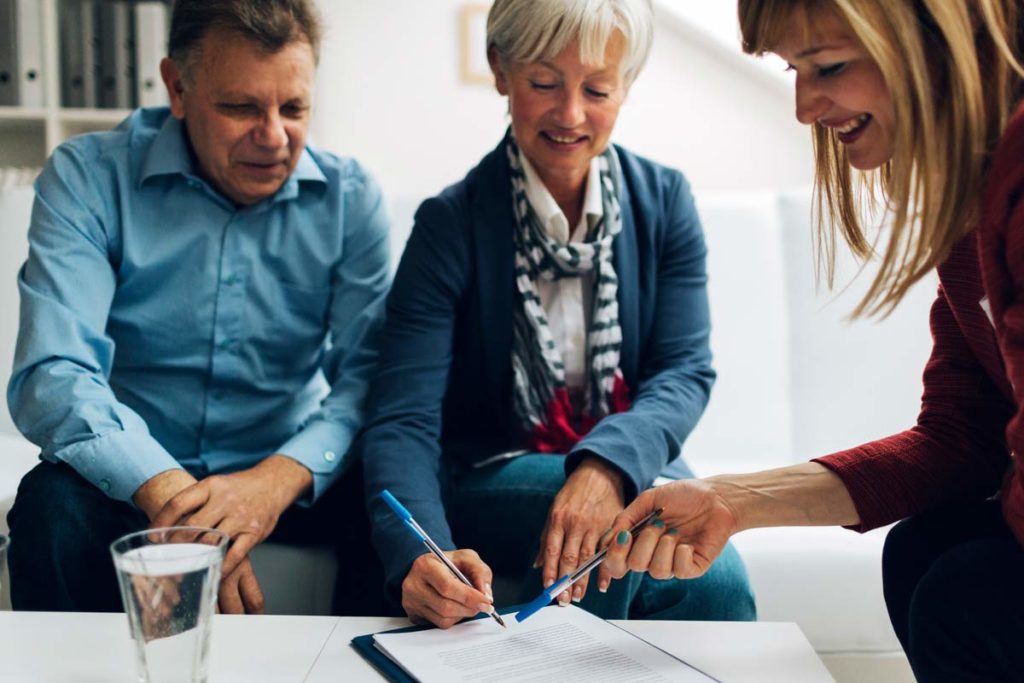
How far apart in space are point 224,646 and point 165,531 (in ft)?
0.69

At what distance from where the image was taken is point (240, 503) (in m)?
1.35

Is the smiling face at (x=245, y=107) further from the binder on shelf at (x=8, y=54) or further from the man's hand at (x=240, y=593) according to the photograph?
the binder on shelf at (x=8, y=54)

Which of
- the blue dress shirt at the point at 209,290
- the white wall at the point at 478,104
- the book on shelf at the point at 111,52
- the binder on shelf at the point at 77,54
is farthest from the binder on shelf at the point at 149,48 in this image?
the blue dress shirt at the point at 209,290

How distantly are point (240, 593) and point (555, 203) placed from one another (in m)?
0.69

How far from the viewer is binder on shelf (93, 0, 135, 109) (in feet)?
8.36

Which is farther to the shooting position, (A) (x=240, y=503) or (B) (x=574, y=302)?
(B) (x=574, y=302)

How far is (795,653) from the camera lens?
39.2 inches

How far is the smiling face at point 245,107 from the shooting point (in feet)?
4.93

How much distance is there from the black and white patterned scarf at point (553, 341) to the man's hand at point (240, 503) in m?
0.35

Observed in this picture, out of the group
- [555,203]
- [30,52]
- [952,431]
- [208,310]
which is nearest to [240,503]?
[208,310]

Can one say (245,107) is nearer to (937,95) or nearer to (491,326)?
(491,326)

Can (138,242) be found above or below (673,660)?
above

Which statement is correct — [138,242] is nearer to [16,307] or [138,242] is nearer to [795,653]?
[16,307]

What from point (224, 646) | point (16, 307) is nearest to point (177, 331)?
point (16, 307)
